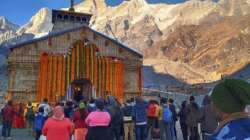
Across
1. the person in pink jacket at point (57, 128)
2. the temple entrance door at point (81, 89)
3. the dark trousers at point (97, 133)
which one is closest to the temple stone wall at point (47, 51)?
the temple entrance door at point (81, 89)

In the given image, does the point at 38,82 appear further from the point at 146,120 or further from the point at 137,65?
the point at 146,120

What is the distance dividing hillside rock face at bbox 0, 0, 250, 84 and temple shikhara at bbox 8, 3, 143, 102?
5955 centimetres

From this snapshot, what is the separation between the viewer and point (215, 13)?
14275cm

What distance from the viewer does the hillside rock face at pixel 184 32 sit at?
311 feet

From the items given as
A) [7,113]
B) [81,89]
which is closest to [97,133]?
[7,113]

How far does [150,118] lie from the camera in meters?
13.7

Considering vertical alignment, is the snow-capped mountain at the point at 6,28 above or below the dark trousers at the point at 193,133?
above

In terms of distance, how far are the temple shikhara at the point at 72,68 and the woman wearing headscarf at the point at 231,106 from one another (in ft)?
71.2

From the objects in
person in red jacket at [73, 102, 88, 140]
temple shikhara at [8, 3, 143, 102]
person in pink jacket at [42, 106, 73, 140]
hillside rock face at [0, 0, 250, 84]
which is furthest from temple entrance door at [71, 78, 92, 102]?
hillside rock face at [0, 0, 250, 84]

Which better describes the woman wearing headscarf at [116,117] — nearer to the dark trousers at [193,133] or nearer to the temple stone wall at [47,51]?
the dark trousers at [193,133]

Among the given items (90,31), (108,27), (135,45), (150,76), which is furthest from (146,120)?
(108,27)

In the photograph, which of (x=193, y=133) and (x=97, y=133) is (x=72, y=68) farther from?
(x=97, y=133)

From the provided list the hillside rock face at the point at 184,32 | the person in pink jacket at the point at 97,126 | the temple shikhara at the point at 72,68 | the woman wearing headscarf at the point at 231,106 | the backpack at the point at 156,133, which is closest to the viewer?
the woman wearing headscarf at the point at 231,106

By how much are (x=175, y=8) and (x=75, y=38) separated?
136736mm
